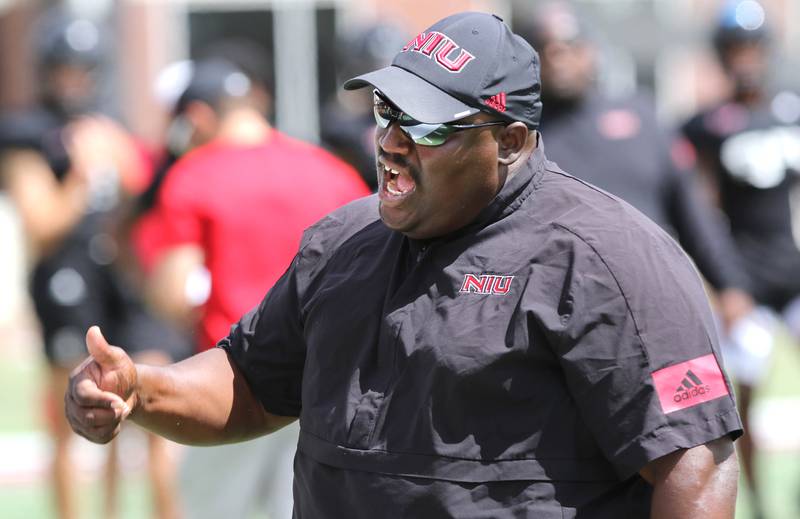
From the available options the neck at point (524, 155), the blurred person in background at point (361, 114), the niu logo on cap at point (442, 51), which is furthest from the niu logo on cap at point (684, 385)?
the blurred person in background at point (361, 114)

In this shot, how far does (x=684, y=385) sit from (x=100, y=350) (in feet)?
3.91

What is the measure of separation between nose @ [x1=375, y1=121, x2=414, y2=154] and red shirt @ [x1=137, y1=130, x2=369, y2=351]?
2644 mm

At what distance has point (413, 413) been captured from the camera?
286 cm

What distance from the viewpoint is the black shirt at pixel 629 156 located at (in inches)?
250

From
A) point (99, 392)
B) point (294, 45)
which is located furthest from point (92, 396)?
point (294, 45)

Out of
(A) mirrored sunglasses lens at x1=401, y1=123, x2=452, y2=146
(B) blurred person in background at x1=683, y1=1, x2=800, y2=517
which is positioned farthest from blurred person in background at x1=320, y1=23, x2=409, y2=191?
(A) mirrored sunglasses lens at x1=401, y1=123, x2=452, y2=146

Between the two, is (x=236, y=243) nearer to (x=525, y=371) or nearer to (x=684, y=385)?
(x=525, y=371)

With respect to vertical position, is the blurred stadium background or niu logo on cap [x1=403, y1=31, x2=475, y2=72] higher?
niu logo on cap [x1=403, y1=31, x2=475, y2=72]

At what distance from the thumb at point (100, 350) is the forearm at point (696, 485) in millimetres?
1140

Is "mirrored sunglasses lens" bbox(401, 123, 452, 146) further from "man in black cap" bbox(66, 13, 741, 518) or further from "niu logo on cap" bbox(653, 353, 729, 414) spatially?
"niu logo on cap" bbox(653, 353, 729, 414)

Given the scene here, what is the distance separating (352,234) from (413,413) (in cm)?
55

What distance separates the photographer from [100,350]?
2.98 meters

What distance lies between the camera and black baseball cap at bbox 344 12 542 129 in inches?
113

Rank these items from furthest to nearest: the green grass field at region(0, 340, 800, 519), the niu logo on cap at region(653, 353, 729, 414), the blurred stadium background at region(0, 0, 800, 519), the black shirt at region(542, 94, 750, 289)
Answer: the blurred stadium background at region(0, 0, 800, 519) → the green grass field at region(0, 340, 800, 519) → the black shirt at region(542, 94, 750, 289) → the niu logo on cap at region(653, 353, 729, 414)
